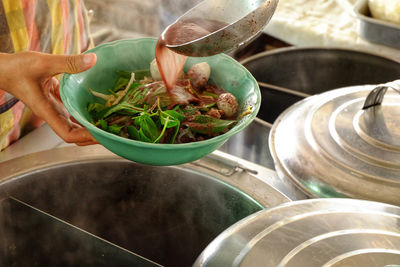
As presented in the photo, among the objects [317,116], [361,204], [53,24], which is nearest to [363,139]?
[317,116]

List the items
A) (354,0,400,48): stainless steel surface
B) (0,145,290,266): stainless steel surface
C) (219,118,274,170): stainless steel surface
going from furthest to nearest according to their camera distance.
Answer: (354,0,400,48): stainless steel surface
(219,118,274,170): stainless steel surface
(0,145,290,266): stainless steel surface

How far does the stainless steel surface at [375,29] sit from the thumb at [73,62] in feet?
6.87

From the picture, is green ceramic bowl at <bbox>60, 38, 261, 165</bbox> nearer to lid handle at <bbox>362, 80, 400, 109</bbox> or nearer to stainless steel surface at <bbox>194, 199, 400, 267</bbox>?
stainless steel surface at <bbox>194, 199, 400, 267</bbox>

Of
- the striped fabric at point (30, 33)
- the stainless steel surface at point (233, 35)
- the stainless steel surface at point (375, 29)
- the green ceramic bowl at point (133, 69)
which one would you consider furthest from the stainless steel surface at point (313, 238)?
the stainless steel surface at point (375, 29)

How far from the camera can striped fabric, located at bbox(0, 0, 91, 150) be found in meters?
1.62

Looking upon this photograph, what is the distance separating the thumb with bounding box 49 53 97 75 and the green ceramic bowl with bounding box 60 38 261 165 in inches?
1.6

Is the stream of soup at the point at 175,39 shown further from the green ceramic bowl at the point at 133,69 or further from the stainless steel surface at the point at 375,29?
the stainless steel surface at the point at 375,29

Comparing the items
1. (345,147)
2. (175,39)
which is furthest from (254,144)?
(175,39)

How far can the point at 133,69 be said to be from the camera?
1.54 metres

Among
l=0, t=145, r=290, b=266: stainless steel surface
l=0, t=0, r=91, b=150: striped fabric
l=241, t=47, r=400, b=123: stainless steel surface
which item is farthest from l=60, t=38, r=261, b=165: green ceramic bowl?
l=241, t=47, r=400, b=123: stainless steel surface

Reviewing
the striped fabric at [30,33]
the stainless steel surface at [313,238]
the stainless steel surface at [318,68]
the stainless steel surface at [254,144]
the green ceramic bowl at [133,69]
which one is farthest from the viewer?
the stainless steel surface at [318,68]

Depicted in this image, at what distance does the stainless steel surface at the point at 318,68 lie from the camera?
2.47 m

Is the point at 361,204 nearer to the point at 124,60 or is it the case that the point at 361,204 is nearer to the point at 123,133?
the point at 123,133

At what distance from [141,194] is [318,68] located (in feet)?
4.86
